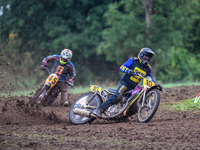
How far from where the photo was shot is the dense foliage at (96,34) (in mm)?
28547

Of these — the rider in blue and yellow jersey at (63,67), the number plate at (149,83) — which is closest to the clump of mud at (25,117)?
the number plate at (149,83)

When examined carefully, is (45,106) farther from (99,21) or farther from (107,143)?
(99,21)

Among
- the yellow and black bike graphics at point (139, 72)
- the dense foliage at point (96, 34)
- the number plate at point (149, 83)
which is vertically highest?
the dense foliage at point (96, 34)

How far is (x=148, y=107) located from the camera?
9.08 meters

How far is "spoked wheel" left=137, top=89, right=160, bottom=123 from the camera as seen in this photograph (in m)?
8.93

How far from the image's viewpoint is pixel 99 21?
3353 centimetres

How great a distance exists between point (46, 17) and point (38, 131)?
83.0 feet

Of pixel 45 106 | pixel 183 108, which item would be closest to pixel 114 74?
pixel 45 106

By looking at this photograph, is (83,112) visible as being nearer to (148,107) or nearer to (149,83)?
(148,107)

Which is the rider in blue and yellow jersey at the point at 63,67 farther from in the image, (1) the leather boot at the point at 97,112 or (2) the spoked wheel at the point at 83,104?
(1) the leather boot at the point at 97,112

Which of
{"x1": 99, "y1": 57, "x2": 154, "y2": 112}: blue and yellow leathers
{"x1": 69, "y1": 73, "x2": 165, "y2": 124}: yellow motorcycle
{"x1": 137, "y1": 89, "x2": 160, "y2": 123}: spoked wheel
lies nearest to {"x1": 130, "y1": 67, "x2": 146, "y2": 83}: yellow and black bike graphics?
{"x1": 99, "y1": 57, "x2": 154, "y2": 112}: blue and yellow leathers

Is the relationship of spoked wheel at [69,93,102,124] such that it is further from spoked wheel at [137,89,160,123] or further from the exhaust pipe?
spoked wheel at [137,89,160,123]

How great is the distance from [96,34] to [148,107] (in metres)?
24.0

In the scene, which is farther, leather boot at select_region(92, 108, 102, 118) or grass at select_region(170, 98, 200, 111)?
grass at select_region(170, 98, 200, 111)
